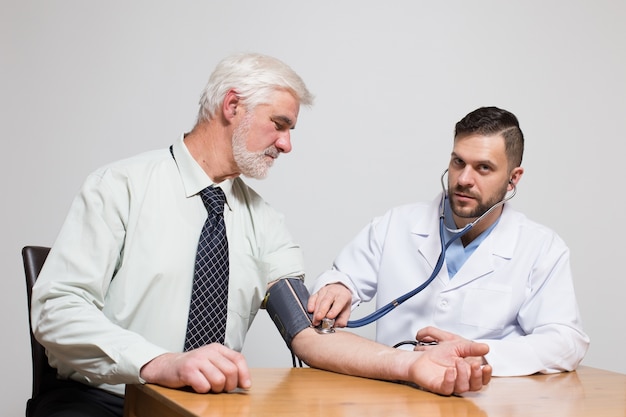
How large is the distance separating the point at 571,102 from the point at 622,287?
A: 795mm

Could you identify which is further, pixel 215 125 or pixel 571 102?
→ pixel 571 102

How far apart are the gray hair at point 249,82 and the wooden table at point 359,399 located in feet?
2.26

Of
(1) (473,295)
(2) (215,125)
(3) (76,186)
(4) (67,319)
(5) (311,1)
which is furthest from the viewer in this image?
(5) (311,1)

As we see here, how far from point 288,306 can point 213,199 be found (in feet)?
1.05

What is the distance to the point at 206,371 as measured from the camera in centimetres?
130

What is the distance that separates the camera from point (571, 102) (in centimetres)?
316

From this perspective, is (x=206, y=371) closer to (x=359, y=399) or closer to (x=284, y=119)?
(x=359, y=399)

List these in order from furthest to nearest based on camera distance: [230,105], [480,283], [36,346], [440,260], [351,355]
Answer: [480,283], [440,260], [230,105], [36,346], [351,355]

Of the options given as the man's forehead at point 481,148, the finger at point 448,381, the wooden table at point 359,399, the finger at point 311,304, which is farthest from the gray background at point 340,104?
the finger at point 448,381

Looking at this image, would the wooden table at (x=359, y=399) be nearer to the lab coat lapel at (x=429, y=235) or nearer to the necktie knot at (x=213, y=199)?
the necktie knot at (x=213, y=199)

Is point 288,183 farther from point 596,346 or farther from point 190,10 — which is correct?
point 596,346

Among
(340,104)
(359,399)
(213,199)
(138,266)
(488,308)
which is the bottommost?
(488,308)

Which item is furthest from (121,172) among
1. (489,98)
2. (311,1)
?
Result: (489,98)

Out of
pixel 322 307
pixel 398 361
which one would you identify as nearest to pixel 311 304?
pixel 322 307
